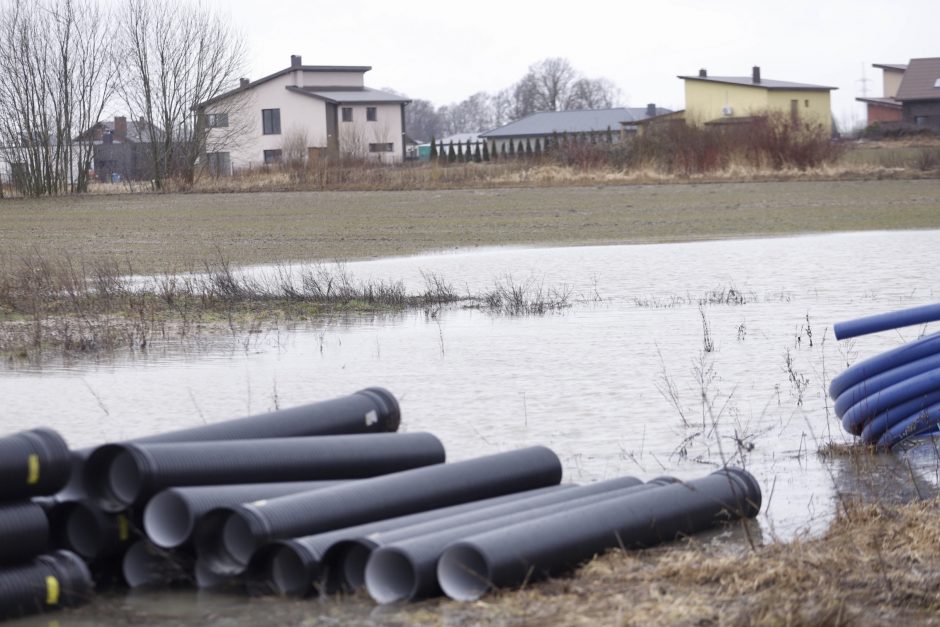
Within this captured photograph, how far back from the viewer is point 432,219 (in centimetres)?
3575

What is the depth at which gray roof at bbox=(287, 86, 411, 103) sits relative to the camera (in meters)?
91.7

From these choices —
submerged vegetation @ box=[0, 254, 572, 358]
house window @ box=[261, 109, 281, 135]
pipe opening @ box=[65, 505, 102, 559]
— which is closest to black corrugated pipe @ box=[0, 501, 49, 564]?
pipe opening @ box=[65, 505, 102, 559]

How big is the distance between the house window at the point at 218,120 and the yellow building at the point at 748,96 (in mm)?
34022

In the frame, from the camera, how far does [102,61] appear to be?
205ft

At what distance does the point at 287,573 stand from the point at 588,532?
134 centimetres

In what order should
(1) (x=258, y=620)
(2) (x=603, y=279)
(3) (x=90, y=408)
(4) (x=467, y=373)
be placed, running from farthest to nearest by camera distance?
1. (2) (x=603, y=279)
2. (4) (x=467, y=373)
3. (3) (x=90, y=408)
4. (1) (x=258, y=620)

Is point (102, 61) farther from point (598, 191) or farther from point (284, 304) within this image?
point (284, 304)

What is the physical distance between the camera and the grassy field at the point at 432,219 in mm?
28781

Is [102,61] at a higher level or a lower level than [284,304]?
higher

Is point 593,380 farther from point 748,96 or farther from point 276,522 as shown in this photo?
point 748,96

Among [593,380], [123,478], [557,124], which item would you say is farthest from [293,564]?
[557,124]

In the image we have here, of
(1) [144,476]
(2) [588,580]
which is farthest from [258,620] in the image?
(2) [588,580]

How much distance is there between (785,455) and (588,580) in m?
3.26

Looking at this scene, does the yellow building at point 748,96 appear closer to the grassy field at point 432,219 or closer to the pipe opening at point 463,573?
the grassy field at point 432,219
